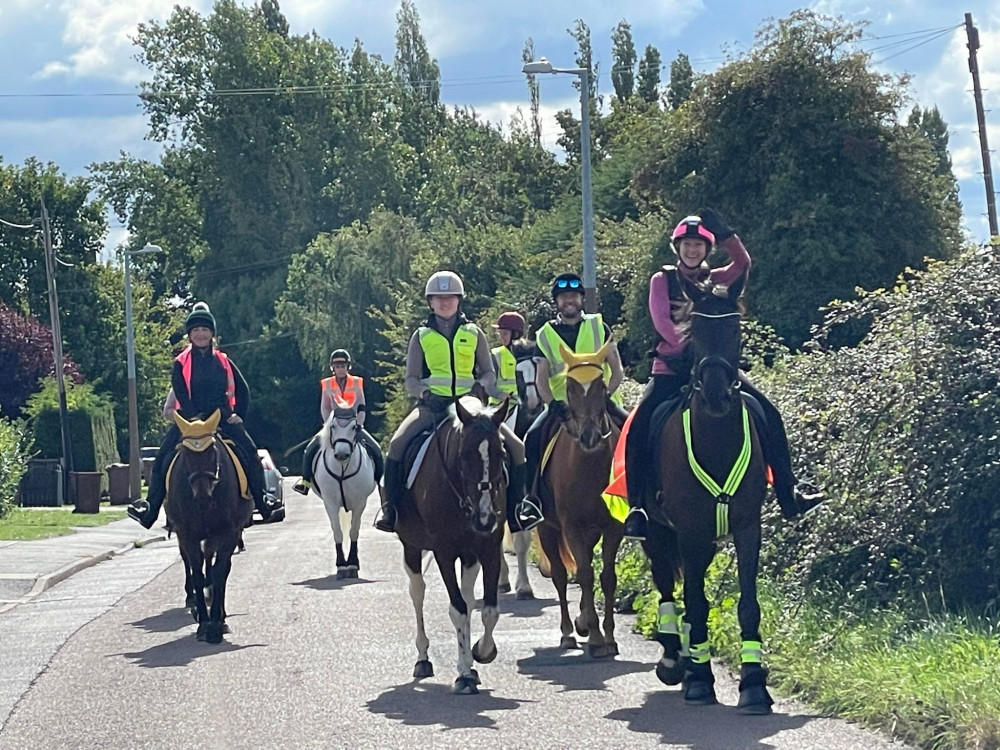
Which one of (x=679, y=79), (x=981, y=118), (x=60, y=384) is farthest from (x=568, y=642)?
(x=679, y=79)

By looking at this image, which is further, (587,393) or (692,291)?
(587,393)

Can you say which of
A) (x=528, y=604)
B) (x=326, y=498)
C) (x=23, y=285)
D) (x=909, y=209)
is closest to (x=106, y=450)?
(x=23, y=285)

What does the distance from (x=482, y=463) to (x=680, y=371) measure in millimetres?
1406

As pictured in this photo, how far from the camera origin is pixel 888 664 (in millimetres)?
8898

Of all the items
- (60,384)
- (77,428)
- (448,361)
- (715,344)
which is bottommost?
(715,344)

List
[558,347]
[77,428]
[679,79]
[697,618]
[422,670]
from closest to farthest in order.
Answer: [697,618]
[422,670]
[558,347]
[77,428]
[679,79]

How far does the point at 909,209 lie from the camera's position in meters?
36.4

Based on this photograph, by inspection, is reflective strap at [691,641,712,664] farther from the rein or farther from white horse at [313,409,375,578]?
white horse at [313,409,375,578]

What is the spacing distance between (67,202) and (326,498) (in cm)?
5240

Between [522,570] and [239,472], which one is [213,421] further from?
[522,570]

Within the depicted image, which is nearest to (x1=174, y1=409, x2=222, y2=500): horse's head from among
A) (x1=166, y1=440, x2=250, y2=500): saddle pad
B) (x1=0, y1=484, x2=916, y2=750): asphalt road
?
(x1=166, y1=440, x2=250, y2=500): saddle pad

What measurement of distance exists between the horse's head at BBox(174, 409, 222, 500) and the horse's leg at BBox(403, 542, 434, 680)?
2.88 metres

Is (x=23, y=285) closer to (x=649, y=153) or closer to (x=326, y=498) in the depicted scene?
(x=649, y=153)

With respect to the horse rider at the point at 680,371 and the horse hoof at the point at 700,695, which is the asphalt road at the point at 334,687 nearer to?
the horse hoof at the point at 700,695
